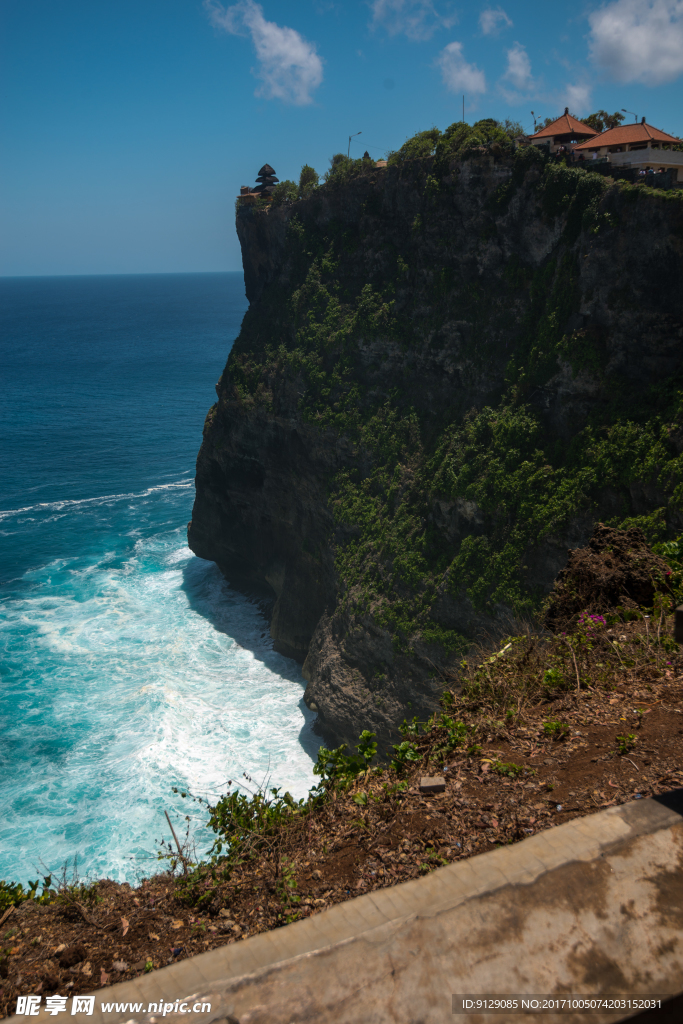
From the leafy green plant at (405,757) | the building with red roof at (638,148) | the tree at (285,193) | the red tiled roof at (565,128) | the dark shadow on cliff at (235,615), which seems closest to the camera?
the leafy green plant at (405,757)

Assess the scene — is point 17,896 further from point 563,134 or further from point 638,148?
point 563,134

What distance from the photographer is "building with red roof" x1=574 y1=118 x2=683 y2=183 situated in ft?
79.4

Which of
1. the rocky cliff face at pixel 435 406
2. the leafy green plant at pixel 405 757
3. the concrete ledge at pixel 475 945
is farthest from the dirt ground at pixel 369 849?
the rocky cliff face at pixel 435 406

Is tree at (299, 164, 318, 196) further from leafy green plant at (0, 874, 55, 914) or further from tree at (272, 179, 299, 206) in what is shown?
leafy green plant at (0, 874, 55, 914)

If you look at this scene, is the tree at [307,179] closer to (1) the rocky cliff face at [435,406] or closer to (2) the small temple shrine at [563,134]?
(1) the rocky cliff face at [435,406]

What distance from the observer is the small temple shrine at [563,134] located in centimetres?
2683

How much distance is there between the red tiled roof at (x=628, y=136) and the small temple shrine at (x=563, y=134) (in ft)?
3.43

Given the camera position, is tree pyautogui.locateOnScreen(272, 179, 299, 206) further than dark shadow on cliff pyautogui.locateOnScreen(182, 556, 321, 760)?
Yes

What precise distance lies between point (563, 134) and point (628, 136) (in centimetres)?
284

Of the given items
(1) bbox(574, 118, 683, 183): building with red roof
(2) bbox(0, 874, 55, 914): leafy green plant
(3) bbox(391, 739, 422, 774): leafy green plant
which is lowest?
(2) bbox(0, 874, 55, 914): leafy green plant

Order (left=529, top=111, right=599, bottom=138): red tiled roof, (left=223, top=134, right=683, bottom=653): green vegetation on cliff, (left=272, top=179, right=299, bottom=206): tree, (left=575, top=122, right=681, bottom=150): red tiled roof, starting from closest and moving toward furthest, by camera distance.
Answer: (left=223, top=134, right=683, bottom=653): green vegetation on cliff
(left=575, top=122, right=681, bottom=150): red tiled roof
(left=529, top=111, right=599, bottom=138): red tiled roof
(left=272, top=179, right=299, bottom=206): tree

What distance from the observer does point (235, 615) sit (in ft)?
134

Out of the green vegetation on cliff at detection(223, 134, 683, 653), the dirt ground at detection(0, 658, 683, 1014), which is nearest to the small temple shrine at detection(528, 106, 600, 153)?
the green vegetation on cliff at detection(223, 134, 683, 653)

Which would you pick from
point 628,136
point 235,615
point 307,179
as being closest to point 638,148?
point 628,136
